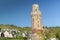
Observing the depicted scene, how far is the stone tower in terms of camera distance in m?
20.6

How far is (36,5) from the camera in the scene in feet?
71.6

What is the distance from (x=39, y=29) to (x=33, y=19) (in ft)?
4.11

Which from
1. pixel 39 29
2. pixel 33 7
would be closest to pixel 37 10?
pixel 33 7

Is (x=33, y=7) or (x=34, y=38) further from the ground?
(x=33, y=7)

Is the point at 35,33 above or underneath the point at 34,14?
underneath

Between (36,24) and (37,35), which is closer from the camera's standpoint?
(37,35)

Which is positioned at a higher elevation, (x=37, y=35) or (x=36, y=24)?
(x=36, y=24)

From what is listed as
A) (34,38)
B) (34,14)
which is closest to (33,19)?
(34,14)

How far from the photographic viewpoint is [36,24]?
→ 21.1 meters

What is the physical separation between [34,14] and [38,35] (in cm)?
195

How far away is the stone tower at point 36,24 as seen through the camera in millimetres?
20625

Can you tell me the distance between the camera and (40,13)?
21.4 m

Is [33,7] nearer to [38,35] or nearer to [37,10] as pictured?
[37,10]

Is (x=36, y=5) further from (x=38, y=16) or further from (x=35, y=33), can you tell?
(x=35, y=33)
